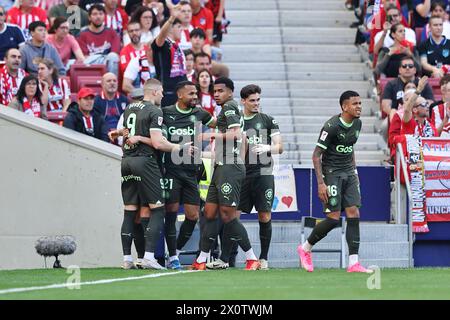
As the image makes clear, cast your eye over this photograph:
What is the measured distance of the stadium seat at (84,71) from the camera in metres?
19.4

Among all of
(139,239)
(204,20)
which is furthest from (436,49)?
(139,239)

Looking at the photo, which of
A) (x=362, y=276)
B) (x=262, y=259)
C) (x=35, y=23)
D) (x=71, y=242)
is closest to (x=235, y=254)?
(x=262, y=259)

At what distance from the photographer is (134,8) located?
21375 millimetres

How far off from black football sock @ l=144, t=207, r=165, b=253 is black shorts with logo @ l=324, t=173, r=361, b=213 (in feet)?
6.53

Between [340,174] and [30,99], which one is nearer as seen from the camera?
[340,174]

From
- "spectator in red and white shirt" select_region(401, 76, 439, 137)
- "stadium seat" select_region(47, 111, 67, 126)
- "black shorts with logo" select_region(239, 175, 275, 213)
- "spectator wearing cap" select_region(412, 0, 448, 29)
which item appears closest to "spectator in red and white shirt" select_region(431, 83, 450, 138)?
"spectator in red and white shirt" select_region(401, 76, 439, 137)

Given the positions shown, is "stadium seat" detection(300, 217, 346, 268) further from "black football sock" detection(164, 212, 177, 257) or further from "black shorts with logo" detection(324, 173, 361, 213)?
"black football sock" detection(164, 212, 177, 257)

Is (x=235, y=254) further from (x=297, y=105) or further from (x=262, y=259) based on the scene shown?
(x=297, y=105)

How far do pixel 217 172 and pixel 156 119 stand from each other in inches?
37.9

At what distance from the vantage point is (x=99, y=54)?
790 inches

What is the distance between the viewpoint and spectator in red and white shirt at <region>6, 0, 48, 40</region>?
20281 mm

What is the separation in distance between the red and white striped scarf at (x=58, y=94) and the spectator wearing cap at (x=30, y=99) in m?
0.52

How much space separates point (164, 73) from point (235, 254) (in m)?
3.15

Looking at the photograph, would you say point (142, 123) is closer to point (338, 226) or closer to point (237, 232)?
point (237, 232)
